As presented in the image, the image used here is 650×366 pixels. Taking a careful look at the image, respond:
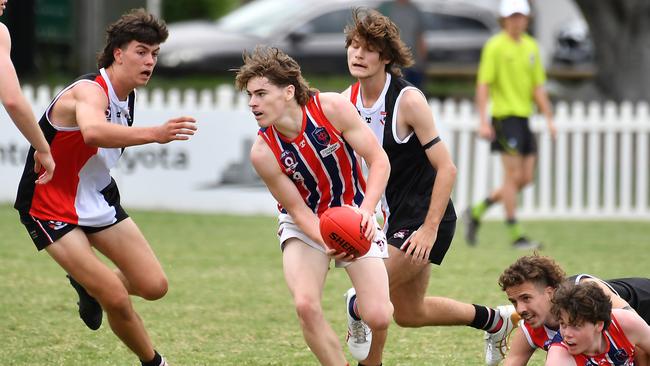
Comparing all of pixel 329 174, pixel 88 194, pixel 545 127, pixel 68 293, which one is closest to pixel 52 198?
pixel 88 194

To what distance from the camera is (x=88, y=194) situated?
573 centimetres

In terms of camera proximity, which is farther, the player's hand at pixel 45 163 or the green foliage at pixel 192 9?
the green foliage at pixel 192 9

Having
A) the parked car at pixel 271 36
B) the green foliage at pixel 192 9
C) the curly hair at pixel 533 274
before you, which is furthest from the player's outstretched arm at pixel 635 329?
the green foliage at pixel 192 9

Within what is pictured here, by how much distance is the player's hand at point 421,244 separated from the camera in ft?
18.5

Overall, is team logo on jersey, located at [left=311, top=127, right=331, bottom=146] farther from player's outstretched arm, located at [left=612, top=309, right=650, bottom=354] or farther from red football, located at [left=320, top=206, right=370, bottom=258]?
player's outstretched arm, located at [left=612, top=309, right=650, bottom=354]

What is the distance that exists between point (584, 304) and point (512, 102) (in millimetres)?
5713

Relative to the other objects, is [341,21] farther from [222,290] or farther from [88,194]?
[88,194]

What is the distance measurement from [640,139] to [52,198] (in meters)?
8.81

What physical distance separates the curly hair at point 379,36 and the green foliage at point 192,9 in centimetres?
2217

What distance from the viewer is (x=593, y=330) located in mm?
4945

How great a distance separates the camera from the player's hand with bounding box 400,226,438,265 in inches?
222

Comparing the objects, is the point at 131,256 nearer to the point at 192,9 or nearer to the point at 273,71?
the point at 273,71

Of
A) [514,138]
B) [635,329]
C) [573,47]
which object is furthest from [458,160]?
[573,47]

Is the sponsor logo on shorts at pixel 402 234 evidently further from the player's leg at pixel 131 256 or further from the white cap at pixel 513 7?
the white cap at pixel 513 7
